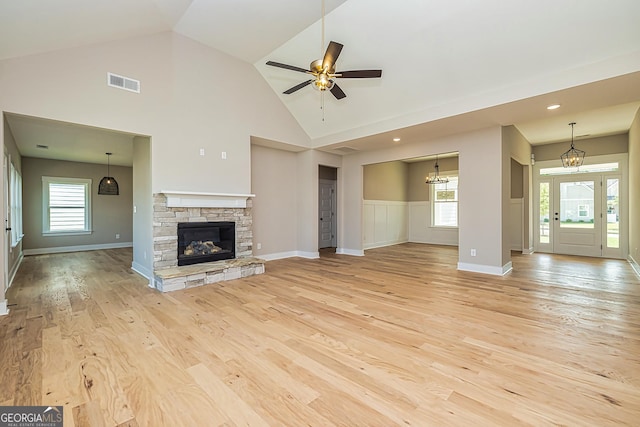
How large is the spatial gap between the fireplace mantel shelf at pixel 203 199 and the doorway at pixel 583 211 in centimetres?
790

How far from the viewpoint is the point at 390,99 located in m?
5.00

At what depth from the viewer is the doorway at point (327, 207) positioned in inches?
339

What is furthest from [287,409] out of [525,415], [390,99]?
[390,99]

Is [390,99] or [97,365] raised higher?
[390,99]

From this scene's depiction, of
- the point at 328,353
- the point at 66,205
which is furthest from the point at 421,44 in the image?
the point at 66,205

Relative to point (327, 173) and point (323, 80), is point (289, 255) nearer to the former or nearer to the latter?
point (327, 173)

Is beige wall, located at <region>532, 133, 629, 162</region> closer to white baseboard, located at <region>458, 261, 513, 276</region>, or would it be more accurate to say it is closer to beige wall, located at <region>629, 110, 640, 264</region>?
beige wall, located at <region>629, 110, 640, 264</region>

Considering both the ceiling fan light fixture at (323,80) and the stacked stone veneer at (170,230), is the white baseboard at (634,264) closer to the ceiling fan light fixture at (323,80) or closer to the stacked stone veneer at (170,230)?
the ceiling fan light fixture at (323,80)

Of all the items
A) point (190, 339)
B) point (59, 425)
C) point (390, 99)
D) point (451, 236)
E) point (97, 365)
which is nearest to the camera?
point (59, 425)

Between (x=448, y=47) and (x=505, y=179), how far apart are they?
271 centimetres

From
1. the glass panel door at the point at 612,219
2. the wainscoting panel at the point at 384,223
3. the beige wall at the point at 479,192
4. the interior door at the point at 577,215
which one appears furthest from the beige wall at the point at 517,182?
the wainscoting panel at the point at 384,223

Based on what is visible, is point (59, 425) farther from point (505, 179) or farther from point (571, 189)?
point (571, 189)

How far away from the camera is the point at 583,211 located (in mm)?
7227

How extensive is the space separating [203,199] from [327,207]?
14.3 feet
